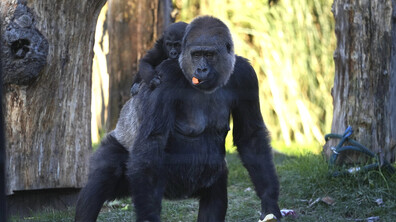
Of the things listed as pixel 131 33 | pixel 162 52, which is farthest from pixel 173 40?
pixel 131 33

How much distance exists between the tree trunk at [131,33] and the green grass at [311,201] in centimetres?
145

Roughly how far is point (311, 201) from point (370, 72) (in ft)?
3.24

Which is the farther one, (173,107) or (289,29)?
(289,29)

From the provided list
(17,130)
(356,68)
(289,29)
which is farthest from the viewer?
(289,29)

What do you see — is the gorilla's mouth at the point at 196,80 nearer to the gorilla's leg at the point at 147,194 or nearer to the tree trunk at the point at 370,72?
the gorilla's leg at the point at 147,194

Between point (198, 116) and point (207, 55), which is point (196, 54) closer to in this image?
point (207, 55)

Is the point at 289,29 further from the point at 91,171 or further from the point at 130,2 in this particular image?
the point at 91,171

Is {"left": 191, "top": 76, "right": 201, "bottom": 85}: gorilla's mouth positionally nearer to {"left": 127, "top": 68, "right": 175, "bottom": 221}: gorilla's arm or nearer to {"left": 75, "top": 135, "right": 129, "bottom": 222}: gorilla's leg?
{"left": 127, "top": 68, "right": 175, "bottom": 221}: gorilla's arm

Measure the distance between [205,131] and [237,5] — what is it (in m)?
4.72

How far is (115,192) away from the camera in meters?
2.98

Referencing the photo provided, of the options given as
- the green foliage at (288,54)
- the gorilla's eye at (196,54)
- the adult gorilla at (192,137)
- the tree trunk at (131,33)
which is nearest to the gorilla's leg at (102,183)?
the adult gorilla at (192,137)

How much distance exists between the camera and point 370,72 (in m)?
3.80

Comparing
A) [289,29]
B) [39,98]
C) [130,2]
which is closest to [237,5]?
[289,29]

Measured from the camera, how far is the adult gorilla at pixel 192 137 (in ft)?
9.01
